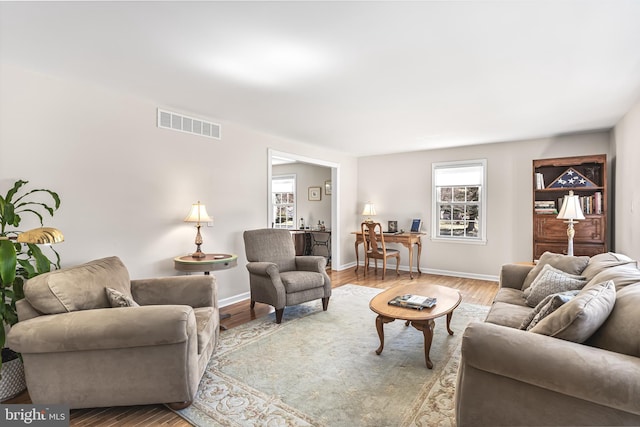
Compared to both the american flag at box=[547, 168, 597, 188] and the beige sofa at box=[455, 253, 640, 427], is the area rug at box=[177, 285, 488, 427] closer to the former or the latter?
the beige sofa at box=[455, 253, 640, 427]

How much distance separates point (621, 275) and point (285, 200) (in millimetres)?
6708

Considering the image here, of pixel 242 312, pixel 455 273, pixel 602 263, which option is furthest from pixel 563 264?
pixel 242 312

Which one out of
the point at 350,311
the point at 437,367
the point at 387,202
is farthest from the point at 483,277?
the point at 437,367

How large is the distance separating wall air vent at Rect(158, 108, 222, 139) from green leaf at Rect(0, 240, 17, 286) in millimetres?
1899

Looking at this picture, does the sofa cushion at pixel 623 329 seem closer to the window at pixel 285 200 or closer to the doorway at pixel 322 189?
the doorway at pixel 322 189

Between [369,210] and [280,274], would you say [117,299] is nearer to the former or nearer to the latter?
[280,274]

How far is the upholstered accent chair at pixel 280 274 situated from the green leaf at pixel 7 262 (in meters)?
1.99

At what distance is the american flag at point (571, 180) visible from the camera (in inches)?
179

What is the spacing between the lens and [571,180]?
4.61 meters

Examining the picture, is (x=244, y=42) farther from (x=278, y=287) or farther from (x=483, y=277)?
(x=483, y=277)

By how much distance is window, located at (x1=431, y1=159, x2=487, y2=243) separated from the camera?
5.66 meters

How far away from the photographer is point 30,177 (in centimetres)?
266

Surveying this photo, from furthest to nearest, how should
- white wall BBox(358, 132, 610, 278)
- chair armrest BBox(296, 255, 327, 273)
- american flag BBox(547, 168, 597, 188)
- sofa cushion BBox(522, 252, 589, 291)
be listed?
white wall BBox(358, 132, 610, 278) < american flag BBox(547, 168, 597, 188) < chair armrest BBox(296, 255, 327, 273) < sofa cushion BBox(522, 252, 589, 291)

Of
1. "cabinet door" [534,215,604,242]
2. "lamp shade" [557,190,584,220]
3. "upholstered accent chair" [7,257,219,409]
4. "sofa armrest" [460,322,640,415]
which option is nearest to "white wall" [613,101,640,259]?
"cabinet door" [534,215,604,242]
